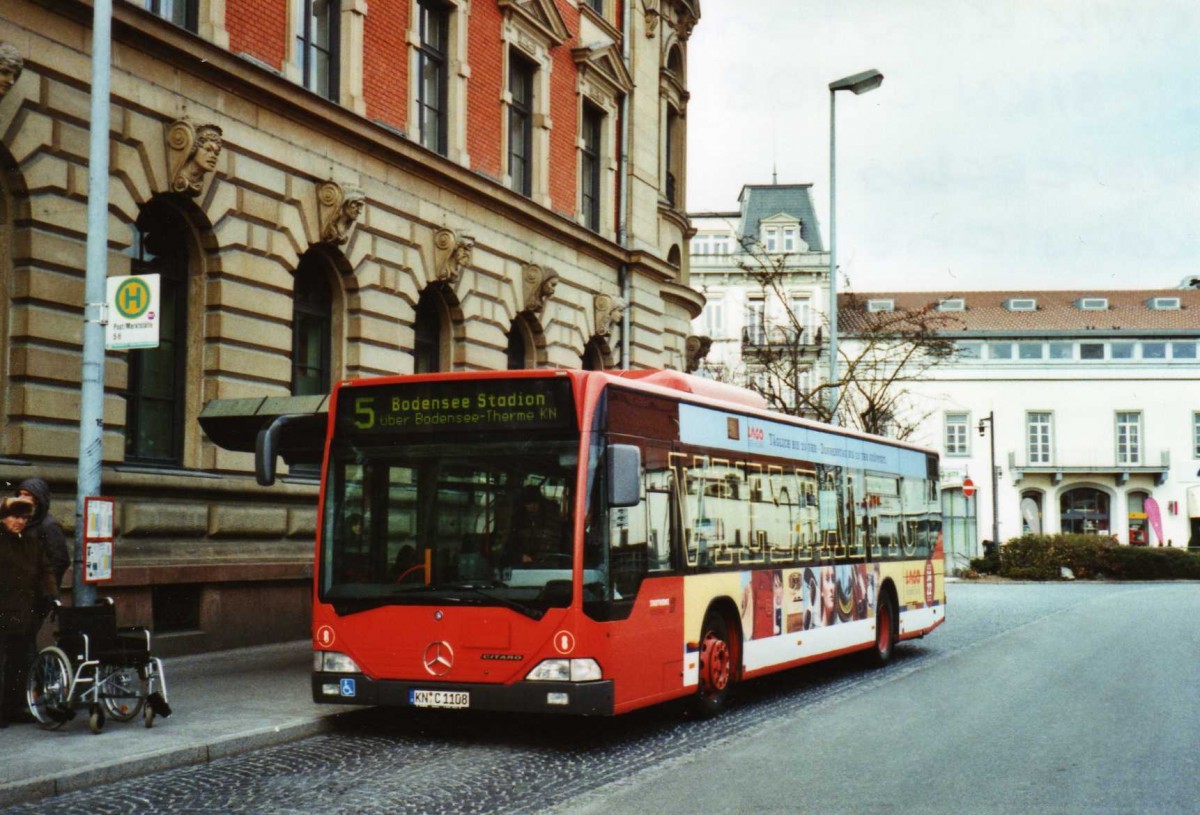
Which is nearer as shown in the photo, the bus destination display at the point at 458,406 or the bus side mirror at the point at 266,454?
the bus destination display at the point at 458,406

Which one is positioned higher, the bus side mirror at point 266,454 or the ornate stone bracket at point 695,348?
the ornate stone bracket at point 695,348

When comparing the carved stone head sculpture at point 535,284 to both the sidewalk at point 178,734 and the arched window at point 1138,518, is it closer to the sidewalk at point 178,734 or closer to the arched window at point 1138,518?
the sidewalk at point 178,734

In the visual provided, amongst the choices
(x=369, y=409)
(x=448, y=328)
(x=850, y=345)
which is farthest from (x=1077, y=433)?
(x=369, y=409)

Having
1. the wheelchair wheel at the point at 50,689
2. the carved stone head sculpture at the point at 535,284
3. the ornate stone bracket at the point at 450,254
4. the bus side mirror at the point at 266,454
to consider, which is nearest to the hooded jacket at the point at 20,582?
the wheelchair wheel at the point at 50,689

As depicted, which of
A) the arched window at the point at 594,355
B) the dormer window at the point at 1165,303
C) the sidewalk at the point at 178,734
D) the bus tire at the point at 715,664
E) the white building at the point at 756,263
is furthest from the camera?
the dormer window at the point at 1165,303

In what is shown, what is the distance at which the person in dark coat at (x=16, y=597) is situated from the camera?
1082 centimetres

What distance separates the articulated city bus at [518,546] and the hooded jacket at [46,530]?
6.50 feet

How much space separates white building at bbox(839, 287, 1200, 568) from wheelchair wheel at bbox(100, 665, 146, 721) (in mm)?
63099

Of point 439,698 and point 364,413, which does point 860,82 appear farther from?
point 439,698

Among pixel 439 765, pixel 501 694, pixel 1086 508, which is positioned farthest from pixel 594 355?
pixel 1086 508

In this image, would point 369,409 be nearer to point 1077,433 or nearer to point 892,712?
point 892,712

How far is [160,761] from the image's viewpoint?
9695mm

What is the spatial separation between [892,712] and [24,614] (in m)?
7.32

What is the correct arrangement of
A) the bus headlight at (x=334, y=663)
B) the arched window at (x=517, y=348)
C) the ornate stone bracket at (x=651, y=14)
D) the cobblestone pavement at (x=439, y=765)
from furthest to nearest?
the ornate stone bracket at (x=651, y=14) → the arched window at (x=517, y=348) → the bus headlight at (x=334, y=663) → the cobblestone pavement at (x=439, y=765)
